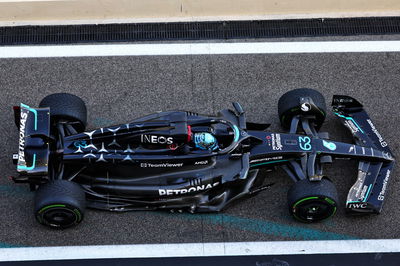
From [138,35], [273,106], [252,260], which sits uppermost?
[138,35]

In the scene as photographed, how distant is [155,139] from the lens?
731cm

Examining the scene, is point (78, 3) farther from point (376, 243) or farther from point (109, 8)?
point (376, 243)

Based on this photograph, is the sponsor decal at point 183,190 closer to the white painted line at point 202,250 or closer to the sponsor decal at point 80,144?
the white painted line at point 202,250

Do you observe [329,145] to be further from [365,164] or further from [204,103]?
[204,103]

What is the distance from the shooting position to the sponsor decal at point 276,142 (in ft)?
24.9

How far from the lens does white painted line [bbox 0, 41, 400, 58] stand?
928 centimetres

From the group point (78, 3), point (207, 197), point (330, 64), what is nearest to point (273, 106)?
point (330, 64)

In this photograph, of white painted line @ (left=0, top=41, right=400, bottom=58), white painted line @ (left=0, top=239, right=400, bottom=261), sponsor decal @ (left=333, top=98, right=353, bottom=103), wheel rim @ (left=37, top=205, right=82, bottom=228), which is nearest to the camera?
wheel rim @ (left=37, top=205, right=82, bottom=228)

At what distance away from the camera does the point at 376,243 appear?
7.66 metres

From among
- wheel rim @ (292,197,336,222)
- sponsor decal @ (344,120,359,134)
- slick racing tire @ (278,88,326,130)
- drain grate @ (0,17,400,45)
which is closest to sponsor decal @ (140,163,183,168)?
wheel rim @ (292,197,336,222)

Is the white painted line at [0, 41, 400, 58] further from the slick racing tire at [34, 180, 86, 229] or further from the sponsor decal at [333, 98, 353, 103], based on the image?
the slick racing tire at [34, 180, 86, 229]

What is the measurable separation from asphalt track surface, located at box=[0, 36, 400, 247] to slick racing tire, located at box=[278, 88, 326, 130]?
1.36ft

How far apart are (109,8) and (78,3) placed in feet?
1.44

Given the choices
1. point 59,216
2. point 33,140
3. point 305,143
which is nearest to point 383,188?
point 305,143
